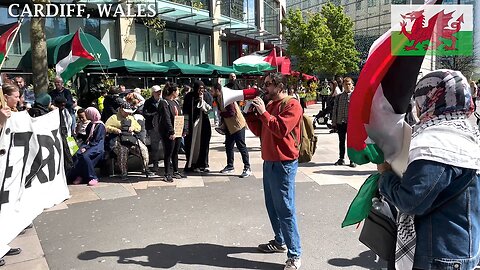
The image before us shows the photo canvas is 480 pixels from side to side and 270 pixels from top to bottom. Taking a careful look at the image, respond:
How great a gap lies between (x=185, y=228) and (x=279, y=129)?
2.12 m

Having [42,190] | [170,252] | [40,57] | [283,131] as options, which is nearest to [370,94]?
[283,131]


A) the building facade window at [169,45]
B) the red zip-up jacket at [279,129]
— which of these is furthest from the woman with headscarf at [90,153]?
the building facade window at [169,45]

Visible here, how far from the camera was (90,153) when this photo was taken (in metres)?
7.45

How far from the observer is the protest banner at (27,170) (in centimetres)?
407

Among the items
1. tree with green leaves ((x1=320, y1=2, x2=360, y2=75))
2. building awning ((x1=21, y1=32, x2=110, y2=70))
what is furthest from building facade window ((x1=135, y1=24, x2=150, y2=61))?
tree with green leaves ((x1=320, y1=2, x2=360, y2=75))

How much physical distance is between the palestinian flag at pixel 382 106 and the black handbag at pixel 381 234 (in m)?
0.33

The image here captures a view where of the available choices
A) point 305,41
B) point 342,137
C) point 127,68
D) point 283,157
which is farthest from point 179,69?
point 305,41

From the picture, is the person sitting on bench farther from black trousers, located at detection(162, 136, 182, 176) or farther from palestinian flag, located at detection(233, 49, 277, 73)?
palestinian flag, located at detection(233, 49, 277, 73)

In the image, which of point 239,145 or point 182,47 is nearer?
point 239,145

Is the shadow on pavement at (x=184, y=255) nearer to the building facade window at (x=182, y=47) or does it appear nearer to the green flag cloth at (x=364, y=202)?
the green flag cloth at (x=364, y=202)

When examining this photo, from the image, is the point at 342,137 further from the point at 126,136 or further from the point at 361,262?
the point at 361,262

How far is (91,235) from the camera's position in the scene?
488 cm

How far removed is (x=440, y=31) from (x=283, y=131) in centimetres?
181

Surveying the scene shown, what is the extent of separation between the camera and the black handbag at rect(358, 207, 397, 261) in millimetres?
2164
